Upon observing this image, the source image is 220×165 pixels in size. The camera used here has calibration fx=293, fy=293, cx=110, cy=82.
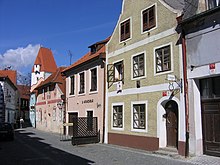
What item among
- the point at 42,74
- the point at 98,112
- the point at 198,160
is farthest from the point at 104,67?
the point at 42,74

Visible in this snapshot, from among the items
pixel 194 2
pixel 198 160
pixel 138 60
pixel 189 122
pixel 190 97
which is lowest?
pixel 198 160

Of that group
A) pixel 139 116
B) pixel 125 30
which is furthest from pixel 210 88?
pixel 125 30

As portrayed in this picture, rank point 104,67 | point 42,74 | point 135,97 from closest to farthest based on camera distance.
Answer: point 135,97 → point 104,67 → point 42,74

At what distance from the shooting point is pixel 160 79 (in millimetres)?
15078

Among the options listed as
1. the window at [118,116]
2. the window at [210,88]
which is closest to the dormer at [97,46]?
the window at [118,116]

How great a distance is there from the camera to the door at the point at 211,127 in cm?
1232

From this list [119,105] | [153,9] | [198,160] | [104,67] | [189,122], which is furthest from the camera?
[104,67]

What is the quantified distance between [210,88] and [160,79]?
2.87 meters

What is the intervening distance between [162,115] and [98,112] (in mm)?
7255

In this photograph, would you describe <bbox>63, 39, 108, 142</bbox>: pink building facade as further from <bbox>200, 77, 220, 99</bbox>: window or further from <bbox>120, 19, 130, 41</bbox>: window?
<bbox>200, 77, 220, 99</bbox>: window

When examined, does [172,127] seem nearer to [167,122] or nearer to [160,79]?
[167,122]

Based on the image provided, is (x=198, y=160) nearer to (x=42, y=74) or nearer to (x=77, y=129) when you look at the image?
(x=77, y=129)

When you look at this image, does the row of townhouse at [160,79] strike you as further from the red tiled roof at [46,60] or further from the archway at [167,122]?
the red tiled roof at [46,60]

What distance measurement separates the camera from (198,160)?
1204 cm
